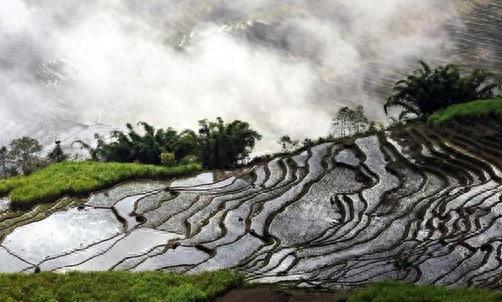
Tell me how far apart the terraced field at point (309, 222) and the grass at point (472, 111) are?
2.79 feet

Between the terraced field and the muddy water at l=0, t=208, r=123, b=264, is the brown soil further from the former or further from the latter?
the muddy water at l=0, t=208, r=123, b=264

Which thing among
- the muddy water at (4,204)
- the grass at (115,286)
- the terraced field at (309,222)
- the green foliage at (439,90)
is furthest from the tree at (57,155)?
the grass at (115,286)

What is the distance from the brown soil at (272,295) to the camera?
1095cm

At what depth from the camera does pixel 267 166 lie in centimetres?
1834

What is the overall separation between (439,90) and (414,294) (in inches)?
505

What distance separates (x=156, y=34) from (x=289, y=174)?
2449 cm

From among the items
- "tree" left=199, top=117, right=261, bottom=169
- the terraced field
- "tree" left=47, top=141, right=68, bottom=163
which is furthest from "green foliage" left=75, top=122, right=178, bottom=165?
the terraced field

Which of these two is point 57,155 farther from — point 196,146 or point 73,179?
point 73,179

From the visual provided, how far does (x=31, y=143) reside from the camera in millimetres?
23484

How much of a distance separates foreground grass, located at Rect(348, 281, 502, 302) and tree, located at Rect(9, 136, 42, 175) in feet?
50.0

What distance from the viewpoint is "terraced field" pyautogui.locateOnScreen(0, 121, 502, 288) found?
41.2 feet

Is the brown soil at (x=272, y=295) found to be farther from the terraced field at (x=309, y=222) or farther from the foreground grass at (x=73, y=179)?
the foreground grass at (x=73, y=179)

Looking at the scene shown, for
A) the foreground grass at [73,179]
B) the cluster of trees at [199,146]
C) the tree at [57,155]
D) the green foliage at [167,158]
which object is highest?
the tree at [57,155]

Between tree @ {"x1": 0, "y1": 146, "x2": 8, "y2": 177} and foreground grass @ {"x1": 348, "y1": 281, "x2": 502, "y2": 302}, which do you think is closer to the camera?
foreground grass @ {"x1": 348, "y1": 281, "x2": 502, "y2": 302}
